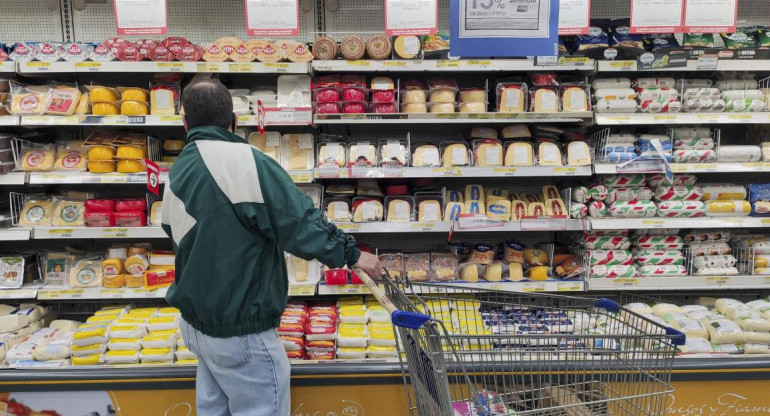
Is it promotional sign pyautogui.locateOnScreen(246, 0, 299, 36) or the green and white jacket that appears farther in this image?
promotional sign pyautogui.locateOnScreen(246, 0, 299, 36)

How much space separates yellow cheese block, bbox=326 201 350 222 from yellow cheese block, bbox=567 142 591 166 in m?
1.40

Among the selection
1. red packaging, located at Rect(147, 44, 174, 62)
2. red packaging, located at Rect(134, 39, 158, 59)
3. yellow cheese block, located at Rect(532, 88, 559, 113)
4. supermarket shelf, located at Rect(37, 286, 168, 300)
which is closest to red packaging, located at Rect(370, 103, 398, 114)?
yellow cheese block, located at Rect(532, 88, 559, 113)

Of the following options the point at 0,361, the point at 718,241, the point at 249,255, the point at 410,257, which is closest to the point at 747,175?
the point at 718,241

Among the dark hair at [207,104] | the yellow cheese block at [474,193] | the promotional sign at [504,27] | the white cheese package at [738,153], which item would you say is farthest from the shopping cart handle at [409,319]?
the white cheese package at [738,153]

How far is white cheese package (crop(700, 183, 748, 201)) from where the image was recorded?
10.6 feet

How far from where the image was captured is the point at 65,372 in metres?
2.45

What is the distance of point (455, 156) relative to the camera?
10.1 ft

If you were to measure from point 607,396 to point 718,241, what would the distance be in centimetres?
203

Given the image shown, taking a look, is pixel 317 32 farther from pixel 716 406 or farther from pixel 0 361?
pixel 716 406

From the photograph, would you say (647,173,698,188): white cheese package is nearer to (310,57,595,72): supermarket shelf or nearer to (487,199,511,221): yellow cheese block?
(487,199,511,221): yellow cheese block

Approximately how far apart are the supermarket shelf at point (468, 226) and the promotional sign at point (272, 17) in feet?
3.78

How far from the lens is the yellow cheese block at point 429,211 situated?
313cm

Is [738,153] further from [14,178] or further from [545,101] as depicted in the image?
[14,178]

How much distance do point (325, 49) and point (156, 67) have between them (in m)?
0.97
